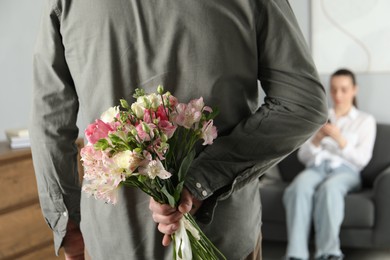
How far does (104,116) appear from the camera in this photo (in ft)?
3.72

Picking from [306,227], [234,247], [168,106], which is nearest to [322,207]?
[306,227]

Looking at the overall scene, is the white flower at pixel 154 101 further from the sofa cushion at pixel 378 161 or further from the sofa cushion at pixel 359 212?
the sofa cushion at pixel 378 161

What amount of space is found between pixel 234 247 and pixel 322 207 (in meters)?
2.70

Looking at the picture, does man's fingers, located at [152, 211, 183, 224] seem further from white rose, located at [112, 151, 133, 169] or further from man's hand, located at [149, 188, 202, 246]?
white rose, located at [112, 151, 133, 169]

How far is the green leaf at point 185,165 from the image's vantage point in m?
1.17

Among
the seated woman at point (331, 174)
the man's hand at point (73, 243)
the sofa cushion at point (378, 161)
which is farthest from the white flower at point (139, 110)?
the sofa cushion at point (378, 161)

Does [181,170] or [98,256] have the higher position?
[181,170]

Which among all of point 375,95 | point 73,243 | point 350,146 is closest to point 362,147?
point 350,146

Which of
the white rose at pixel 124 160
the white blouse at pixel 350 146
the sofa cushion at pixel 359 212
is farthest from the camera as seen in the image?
the white blouse at pixel 350 146

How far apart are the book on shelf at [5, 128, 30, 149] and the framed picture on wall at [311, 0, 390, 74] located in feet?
7.89

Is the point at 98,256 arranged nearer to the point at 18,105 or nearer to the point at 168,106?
the point at 168,106

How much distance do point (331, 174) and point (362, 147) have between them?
0.91 ft

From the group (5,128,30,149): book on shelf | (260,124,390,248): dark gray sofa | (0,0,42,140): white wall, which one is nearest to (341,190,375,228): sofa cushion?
(260,124,390,248): dark gray sofa

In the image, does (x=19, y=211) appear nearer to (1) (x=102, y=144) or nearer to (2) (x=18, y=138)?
(2) (x=18, y=138)
